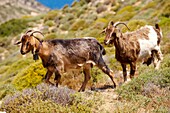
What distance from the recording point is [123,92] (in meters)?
7.83

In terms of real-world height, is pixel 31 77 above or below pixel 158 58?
below

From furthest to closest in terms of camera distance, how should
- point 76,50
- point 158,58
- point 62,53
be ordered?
point 158,58
point 76,50
point 62,53

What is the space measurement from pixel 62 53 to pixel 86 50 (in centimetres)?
82

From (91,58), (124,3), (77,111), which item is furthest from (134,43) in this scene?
(124,3)

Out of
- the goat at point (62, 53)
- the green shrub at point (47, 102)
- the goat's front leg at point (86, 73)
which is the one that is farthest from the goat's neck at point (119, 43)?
the green shrub at point (47, 102)

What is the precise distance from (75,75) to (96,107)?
18.2ft

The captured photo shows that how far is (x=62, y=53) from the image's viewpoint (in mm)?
9094

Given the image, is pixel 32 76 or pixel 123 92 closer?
pixel 123 92

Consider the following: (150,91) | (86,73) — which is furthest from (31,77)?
(150,91)

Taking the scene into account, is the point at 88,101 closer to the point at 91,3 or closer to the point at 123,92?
the point at 123,92

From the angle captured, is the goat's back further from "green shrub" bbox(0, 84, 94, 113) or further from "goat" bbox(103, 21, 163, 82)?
"green shrub" bbox(0, 84, 94, 113)

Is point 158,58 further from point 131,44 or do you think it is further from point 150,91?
point 150,91

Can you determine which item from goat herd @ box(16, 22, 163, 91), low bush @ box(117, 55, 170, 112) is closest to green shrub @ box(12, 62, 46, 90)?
goat herd @ box(16, 22, 163, 91)

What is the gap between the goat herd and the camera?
29.1 ft
